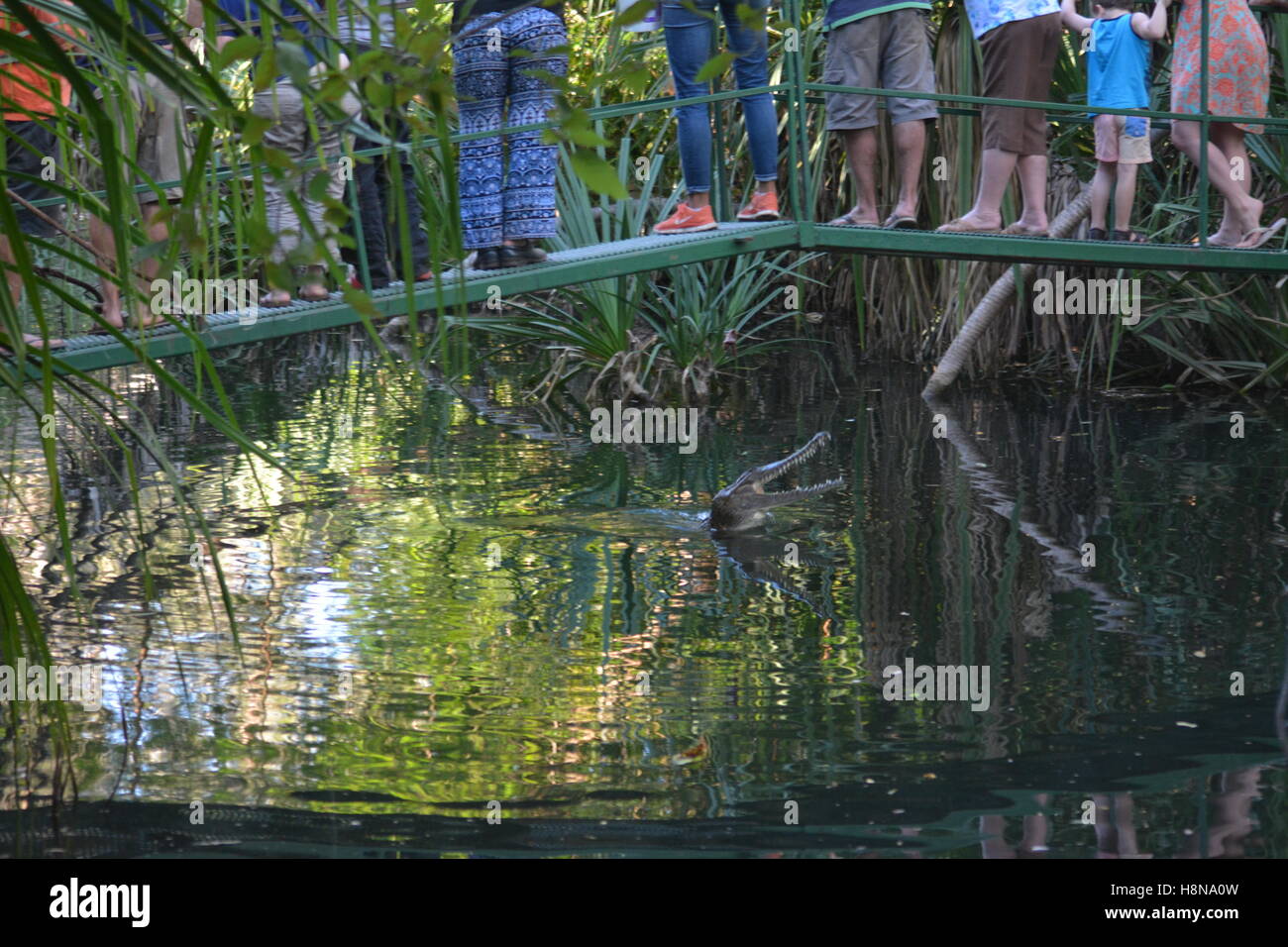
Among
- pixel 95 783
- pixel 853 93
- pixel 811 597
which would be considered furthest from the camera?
pixel 853 93

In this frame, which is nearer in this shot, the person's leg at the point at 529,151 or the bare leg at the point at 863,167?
the person's leg at the point at 529,151

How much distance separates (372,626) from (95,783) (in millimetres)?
1261

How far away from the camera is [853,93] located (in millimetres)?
6402

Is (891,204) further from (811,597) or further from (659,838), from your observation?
(659,838)

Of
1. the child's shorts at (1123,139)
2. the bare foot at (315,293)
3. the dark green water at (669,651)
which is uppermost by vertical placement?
the child's shorts at (1123,139)

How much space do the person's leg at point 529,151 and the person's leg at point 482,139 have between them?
0.17 ft

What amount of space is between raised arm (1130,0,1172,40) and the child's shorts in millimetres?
353

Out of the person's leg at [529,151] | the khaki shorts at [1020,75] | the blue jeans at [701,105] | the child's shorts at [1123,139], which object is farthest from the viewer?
the child's shorts at [1123,139]

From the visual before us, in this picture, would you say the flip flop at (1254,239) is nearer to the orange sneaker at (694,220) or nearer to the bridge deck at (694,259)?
the bridge deck at (694,259)

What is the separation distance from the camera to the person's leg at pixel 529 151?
5.58 meters

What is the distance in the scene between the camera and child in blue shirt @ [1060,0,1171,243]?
22.6ft

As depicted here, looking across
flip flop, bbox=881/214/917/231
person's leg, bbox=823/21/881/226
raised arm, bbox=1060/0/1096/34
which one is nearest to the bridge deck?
flip flop, bbox=881/214/917/231

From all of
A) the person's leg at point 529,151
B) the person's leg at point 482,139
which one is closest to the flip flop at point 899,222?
the person's leg at point 529,151

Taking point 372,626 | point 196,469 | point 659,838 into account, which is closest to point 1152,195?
point 196,469
